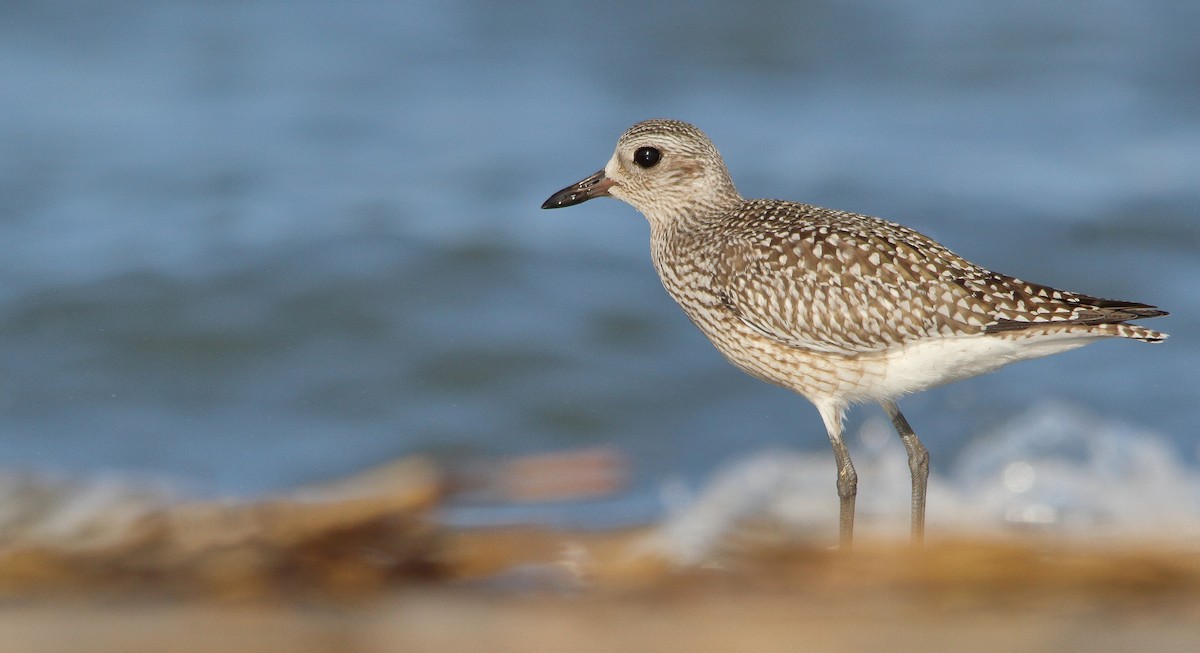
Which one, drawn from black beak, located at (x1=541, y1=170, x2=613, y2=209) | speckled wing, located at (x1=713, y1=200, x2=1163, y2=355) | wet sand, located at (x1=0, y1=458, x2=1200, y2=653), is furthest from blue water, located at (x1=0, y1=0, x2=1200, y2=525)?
wet sand, located at (x1=0, y1=458, x2=1200, y2=653)

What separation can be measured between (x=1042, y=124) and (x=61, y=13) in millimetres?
10168

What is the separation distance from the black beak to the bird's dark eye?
0.21 m

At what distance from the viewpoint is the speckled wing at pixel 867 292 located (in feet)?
19.3

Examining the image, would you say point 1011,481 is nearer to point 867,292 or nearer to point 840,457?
point 840,457

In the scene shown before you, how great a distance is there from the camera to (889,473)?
7.76 meters

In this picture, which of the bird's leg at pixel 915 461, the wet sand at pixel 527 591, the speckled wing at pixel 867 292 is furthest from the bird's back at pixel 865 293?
the wet sand at pixel 527 591

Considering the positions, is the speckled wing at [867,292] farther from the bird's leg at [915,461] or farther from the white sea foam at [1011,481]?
the white sea foam at [1011,481]

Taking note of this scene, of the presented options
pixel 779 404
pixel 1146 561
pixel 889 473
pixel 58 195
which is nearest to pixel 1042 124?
pixel 779 404

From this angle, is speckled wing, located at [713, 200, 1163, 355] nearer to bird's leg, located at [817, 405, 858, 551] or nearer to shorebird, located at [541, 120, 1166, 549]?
shorebird, located at [541, 120, 1166, 549]

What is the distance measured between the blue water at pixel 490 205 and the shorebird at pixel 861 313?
62.1 inches

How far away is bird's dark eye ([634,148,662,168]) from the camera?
7156 mm

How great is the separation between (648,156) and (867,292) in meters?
1.57

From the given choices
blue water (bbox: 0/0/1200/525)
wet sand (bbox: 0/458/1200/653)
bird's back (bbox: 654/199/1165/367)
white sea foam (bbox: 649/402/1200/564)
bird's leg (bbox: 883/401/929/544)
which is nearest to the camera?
wet sand (bbox: 0/458/1200/653)

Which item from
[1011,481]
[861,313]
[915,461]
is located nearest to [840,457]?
[915,461]
